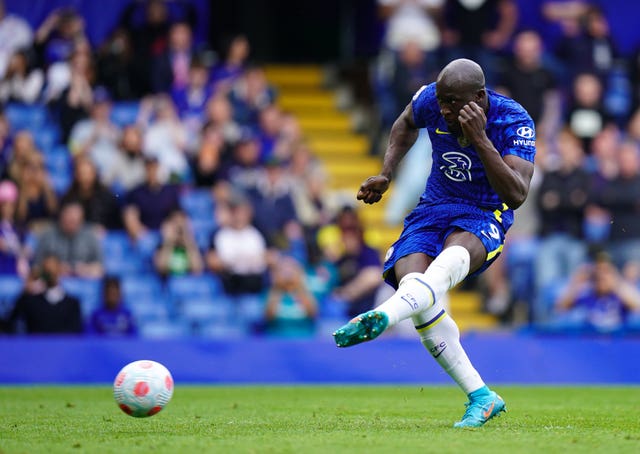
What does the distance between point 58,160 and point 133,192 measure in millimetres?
1529

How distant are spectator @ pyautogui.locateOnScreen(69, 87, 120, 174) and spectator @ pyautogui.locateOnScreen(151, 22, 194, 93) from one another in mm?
1221

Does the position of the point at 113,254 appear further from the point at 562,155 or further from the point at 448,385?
the point at 562,155

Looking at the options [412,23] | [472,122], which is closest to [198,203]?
[412,23]

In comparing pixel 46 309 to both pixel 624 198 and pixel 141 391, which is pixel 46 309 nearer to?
pixel 141 391

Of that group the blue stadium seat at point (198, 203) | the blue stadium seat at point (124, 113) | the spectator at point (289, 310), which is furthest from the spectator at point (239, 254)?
the blue stadium seat at point (124, 113)

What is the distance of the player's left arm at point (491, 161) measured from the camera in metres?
7.96

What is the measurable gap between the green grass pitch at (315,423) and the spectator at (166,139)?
5161 mm

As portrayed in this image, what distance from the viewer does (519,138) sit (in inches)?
332

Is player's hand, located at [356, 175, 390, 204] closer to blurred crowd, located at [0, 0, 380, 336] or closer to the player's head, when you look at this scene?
the player's head

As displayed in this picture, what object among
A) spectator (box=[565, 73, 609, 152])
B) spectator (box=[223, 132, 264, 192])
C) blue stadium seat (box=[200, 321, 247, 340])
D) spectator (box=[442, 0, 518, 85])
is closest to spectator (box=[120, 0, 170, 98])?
spectator (box=[223, 132, 264, 192])

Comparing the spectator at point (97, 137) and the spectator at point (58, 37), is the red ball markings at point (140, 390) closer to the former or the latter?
the spectator at point (97, 137)

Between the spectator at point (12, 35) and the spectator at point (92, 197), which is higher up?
the spectator at point (12, 35)

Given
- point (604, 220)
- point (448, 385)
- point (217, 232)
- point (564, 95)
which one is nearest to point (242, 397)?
point (448, 385)

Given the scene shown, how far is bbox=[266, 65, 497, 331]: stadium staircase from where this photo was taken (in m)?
19.2
